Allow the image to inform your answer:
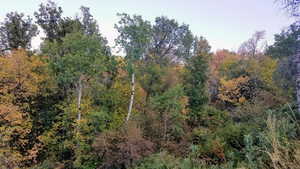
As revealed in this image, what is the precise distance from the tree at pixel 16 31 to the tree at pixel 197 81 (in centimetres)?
1170

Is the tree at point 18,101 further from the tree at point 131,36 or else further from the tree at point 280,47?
the tree at point 280,47

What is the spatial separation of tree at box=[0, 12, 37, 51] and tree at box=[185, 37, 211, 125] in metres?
11.7

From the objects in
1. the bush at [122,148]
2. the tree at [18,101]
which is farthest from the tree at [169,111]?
the tree at [18,101]

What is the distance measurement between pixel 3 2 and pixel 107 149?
1122cm

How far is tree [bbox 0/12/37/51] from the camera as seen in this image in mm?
13227

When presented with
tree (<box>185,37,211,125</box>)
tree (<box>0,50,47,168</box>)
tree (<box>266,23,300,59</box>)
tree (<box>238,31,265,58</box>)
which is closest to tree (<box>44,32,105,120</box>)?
tree (<box>0,50,47,168</box>)

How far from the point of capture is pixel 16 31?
13438 millimetres

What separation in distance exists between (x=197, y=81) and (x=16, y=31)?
13165 mm

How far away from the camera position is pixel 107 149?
981cm

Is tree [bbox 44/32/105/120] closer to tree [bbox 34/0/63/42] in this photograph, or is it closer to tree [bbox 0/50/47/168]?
tree [bbox 0/50/47/168]

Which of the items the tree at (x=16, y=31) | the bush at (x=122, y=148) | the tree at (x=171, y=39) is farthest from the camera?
the tree at (x=171, y=39)

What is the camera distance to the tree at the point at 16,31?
1323cm

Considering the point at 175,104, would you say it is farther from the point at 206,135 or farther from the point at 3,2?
the point at 3,2

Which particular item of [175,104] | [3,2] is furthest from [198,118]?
[3,2]
